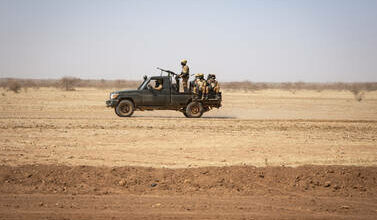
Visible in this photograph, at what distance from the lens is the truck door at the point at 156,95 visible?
819 inches

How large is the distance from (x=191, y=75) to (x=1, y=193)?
14.2 metres

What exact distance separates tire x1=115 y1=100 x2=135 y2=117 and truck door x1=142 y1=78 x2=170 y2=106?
0.70 m

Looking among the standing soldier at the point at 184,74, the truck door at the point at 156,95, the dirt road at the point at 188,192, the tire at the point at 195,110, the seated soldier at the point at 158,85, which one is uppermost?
the standing soldier at the point at 184,74

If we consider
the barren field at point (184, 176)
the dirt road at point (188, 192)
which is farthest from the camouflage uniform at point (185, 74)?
the dirt road at point (188, 192)

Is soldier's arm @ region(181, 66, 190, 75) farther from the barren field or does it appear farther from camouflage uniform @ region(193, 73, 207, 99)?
the barren field

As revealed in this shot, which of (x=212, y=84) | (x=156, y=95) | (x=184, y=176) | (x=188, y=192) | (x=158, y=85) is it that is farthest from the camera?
(x=212, y=84)

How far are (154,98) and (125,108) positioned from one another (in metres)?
1.54

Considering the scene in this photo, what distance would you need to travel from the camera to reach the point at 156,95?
819 inches

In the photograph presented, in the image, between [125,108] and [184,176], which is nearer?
[184,176]

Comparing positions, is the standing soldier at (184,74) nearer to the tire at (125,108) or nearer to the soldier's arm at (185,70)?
the soldier's arm at (185,70)

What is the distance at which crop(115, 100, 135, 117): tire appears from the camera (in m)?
21.0

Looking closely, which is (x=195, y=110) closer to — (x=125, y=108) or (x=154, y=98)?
(x=154, y=98)

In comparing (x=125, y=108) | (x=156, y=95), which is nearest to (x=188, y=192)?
(x=156, y=95)

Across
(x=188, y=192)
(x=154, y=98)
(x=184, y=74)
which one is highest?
(x=184, y=74)
